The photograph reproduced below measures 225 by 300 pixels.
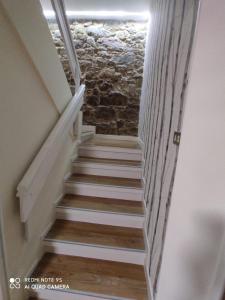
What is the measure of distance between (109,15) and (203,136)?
3.15m

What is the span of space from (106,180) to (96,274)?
91 cm

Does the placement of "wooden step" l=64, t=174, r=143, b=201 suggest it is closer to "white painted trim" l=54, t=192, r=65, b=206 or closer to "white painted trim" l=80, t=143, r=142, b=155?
"white painted trim" l=54, t=192, r=65, b=206

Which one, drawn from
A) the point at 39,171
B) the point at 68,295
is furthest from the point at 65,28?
the point at 68,295

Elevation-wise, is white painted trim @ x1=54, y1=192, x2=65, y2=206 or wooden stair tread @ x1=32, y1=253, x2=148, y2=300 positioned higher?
white painted trim @ x1=54, y1=192, x2=65, y2=206

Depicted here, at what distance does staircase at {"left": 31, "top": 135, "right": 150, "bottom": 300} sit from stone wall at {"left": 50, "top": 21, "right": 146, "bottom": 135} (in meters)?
1.26

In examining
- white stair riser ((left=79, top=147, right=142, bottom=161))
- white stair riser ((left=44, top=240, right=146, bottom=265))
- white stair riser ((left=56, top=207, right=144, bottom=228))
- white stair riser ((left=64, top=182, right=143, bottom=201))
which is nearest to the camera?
white stair riser ((left=44, top=240, right=146, bottom=265))

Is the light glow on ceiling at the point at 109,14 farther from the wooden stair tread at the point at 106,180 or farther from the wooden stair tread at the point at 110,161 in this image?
the wooden stair tread at the point at 106,180

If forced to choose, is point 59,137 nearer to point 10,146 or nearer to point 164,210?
point 10,146

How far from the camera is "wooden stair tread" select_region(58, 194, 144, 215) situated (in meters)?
1.83

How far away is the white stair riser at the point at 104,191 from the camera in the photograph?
2.02m

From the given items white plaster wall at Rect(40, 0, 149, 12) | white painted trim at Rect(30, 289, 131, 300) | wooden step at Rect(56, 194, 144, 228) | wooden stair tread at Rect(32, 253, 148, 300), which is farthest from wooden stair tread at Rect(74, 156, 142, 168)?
white plaster wall at Rect(40, 0, 149, 12)

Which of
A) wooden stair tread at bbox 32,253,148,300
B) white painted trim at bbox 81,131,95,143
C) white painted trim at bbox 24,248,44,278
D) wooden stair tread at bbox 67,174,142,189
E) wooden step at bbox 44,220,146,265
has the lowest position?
wooden stair tread at bbox 32,253,148,300

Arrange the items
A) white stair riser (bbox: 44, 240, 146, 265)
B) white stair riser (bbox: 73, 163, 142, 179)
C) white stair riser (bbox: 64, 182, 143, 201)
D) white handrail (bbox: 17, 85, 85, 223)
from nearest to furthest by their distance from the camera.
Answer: white handrail (bbox: 17, 85, 85, 223) < white stair riser (bbox: 44, 240, 146, 265) < white stair riser (bbox: 64, 182, 143, 201) < white stair riser (bbox: 73, 163, 142, 179)

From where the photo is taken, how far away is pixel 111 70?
3361mm
